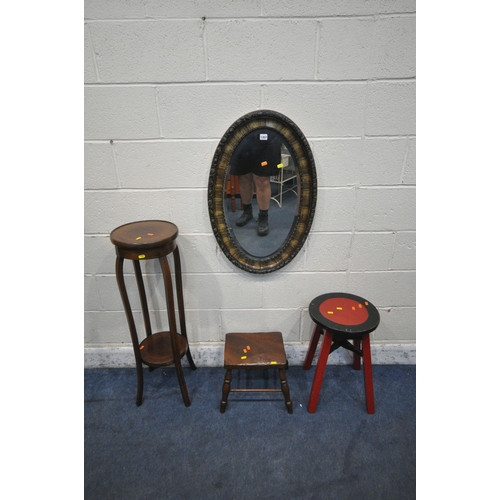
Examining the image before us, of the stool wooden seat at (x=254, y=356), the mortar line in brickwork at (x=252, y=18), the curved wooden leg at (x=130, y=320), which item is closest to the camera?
the mortar line in brickwork at (x=252, y=18)

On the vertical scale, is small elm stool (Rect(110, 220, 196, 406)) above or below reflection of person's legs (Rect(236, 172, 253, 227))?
below

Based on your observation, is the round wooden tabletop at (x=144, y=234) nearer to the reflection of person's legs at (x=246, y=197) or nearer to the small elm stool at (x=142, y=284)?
the small elm stool at (x=142, y=284)

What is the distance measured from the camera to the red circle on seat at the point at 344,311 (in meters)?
→ 1.56

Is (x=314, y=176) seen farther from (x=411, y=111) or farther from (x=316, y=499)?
(x=316, y=499)

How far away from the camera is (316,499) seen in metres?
1.33

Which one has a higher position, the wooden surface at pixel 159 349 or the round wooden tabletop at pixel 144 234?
the round wooden tabletop at pixel 144 234

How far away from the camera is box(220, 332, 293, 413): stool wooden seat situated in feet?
5.24

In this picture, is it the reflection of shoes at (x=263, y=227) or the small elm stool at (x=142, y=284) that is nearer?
the small elm stool at (x=142, y=284)

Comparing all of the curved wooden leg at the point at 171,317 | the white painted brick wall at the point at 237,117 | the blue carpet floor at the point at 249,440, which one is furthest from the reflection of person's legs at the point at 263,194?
the blue carpet floor at the point at 249,440

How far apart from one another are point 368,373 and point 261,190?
1021 millimetres

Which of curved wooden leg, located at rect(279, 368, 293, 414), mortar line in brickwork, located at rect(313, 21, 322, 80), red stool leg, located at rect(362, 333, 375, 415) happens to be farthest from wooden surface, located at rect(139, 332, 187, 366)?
mortar line in brickwork, located at rect(313, 21, 322, 80)

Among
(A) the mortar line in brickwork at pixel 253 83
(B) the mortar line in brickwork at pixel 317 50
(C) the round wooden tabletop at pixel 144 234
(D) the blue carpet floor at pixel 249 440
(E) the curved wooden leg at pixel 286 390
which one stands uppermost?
(B) the mortar line in brickwork at pixel 317 50

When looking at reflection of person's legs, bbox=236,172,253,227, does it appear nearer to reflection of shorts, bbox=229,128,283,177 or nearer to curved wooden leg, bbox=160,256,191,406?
reflection of shorts, bbox=229,128,283,177

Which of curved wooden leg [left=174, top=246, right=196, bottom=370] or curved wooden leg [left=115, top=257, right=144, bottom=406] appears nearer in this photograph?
curved wooden leg [left=115, top=257, right=144, bottom=406]
